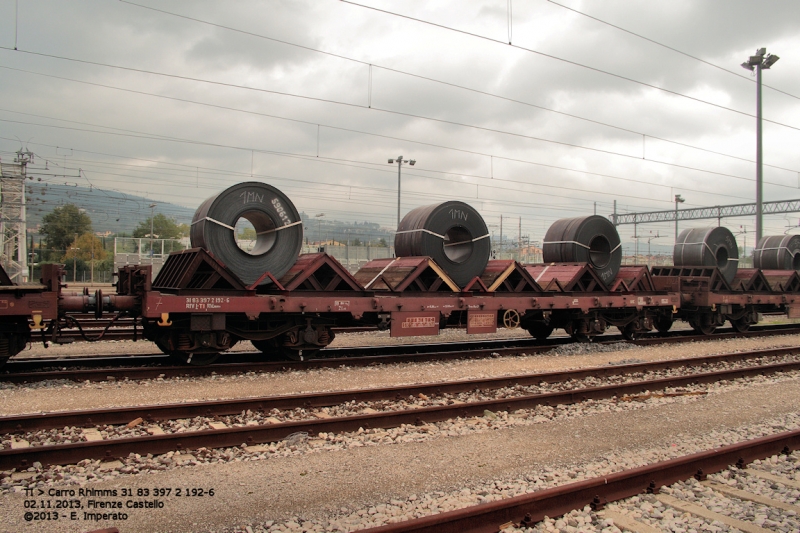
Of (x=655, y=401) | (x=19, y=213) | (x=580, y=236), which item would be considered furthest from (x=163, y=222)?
(x=655, y=401)

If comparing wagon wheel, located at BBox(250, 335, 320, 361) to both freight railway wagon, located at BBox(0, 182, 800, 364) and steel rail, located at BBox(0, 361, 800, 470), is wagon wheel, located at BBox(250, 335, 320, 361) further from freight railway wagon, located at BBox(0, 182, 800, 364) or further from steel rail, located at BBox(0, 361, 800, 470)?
steel rail, located at BBox(0, 361, 800, 470)

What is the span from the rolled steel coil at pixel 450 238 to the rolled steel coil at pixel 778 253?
48.0 ft

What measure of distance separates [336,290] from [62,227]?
5809 cm

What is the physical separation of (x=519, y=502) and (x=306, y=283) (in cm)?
730

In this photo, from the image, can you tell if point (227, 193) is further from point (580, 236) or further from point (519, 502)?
point (580, 236)

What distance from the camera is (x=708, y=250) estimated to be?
731 inches

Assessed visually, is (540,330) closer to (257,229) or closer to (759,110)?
(257,229)

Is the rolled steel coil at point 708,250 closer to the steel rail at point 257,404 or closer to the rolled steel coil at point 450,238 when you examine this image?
the rolled steel coil at point 450,238

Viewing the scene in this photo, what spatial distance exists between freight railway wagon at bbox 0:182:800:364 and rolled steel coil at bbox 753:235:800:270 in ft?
21.1

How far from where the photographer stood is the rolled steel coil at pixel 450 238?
12.5 m

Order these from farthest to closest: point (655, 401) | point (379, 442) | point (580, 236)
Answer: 1. point (580, 236)
2. point (655, 401)
3. point (379, 442)

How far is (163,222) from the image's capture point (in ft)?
240

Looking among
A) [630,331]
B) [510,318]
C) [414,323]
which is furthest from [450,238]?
[630,331]

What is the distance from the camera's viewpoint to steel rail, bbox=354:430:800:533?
4168 millimetres
